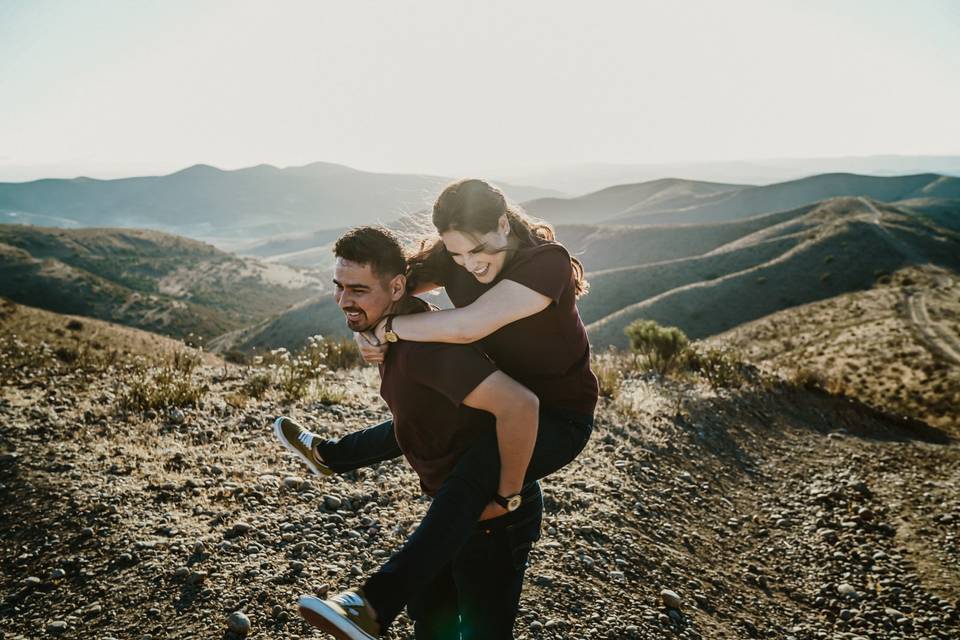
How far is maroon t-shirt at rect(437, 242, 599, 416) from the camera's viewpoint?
2160 mm

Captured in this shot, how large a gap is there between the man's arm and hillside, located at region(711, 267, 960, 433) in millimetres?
10549

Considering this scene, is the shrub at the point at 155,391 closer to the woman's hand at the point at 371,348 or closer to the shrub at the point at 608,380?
the woman's hand at the point at 371,348

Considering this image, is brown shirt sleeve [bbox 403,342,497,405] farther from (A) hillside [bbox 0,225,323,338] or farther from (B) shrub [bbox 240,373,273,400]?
(A) hillside [bbox 0,225,323,338]

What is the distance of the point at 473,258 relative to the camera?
7.57ft

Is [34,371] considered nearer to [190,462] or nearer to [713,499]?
[190,462]

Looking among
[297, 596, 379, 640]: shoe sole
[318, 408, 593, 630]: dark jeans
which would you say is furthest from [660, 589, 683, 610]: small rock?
[297, 596, 379, 640]: shoe sole

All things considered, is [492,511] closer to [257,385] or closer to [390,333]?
[390,333]

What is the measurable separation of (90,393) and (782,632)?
707 cm

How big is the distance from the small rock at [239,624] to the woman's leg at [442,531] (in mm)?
1599

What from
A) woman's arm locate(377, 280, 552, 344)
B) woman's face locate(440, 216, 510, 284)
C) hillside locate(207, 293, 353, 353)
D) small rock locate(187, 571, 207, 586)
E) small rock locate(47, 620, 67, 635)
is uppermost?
woman's face locate(440, 216, 510, 284)

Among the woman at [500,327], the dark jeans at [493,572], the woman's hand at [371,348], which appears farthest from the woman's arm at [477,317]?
the dark jeans at [493,572]

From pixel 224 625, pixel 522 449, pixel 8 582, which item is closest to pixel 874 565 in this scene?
pixel 522 449

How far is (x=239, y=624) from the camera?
8.92 feet

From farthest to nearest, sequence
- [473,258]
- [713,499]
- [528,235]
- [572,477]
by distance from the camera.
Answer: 1. [713,499]
2. [572,477]
3. [528,235]
4. [473,258]
